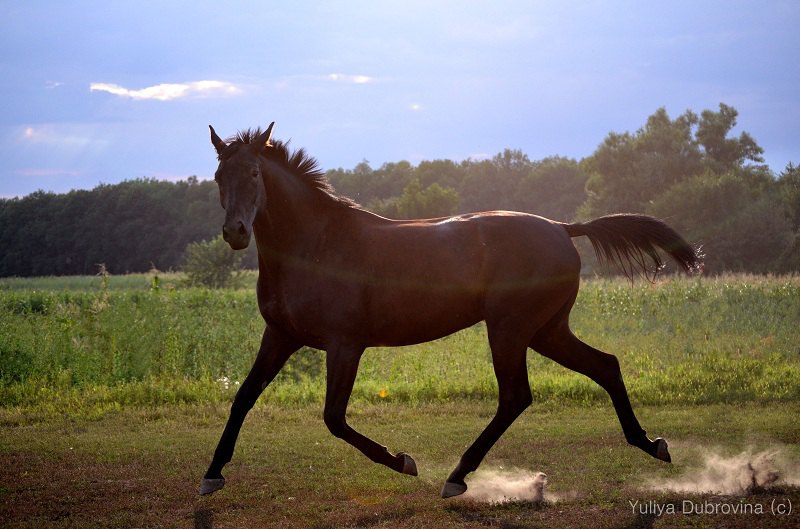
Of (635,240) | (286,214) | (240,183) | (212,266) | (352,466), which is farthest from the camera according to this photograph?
(212,266)

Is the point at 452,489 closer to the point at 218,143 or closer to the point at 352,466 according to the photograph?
the point at 352,466

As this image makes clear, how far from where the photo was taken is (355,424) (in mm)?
9047

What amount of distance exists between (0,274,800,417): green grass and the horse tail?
12.6 ft

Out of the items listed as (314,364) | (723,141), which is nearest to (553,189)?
(723,141)

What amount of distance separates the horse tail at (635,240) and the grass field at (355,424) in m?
1.65

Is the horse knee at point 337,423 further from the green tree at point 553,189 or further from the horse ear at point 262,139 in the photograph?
the green tree at point 553,189

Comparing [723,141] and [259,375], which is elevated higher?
[723,141]

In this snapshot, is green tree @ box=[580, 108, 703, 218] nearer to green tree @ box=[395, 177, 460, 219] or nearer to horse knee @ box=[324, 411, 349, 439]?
green tree @ box=[395, 177, 460, 219]

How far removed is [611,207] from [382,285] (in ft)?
162

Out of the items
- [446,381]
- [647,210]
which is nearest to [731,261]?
[647,210]

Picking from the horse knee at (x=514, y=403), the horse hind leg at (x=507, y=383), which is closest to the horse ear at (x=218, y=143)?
the horse hind leg at (x=507, y=383)

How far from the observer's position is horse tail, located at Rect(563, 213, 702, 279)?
22.3 ft

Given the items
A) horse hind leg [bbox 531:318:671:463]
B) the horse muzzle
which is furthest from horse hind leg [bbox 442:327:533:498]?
the horse muzzle

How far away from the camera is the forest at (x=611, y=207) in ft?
148
